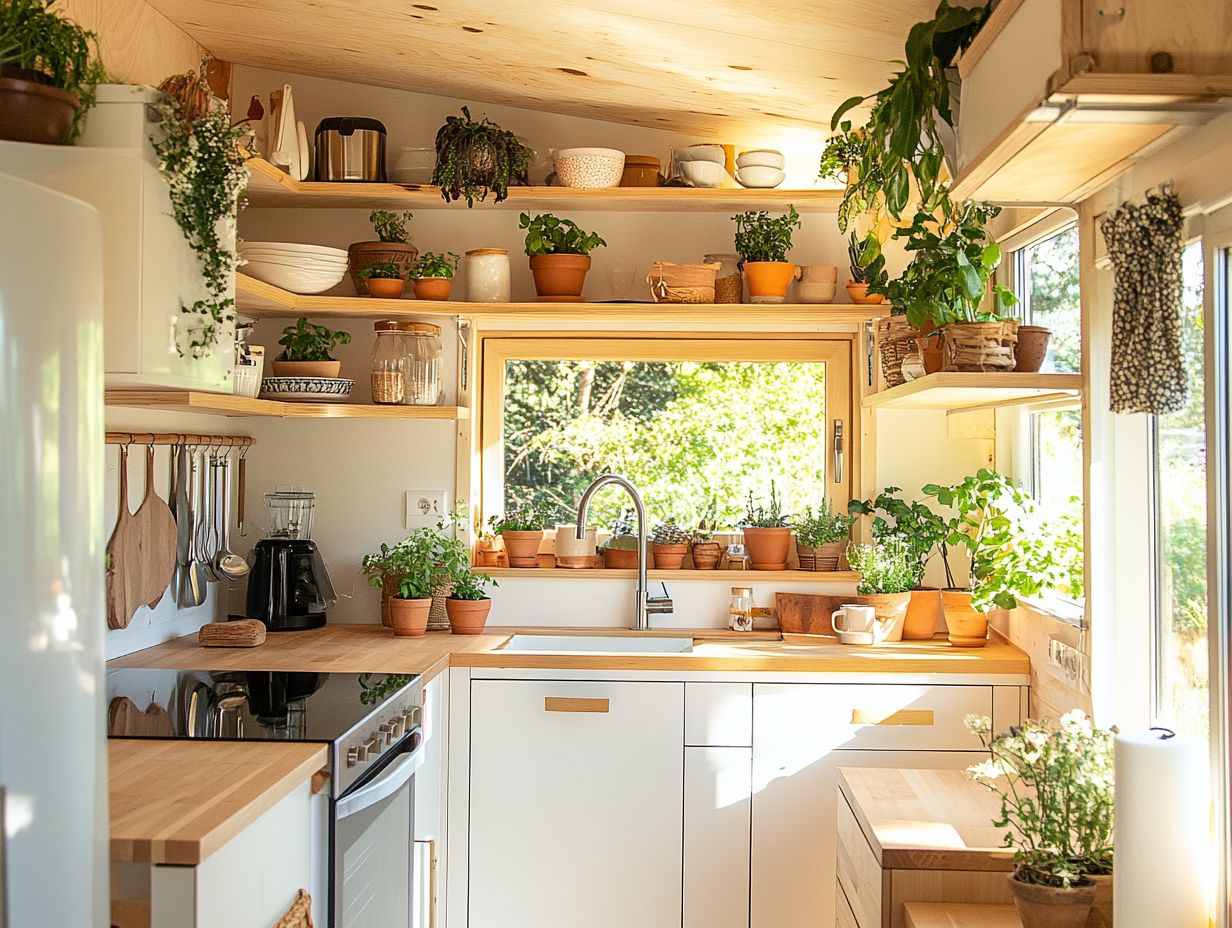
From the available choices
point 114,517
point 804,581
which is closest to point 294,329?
point 114,517

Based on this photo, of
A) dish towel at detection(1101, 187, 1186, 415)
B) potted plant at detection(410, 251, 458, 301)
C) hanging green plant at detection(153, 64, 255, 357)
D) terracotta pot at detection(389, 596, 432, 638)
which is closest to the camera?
dish towel at detection(1101, 187, 1186, 415)

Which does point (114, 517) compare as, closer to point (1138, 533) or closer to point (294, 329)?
point (294, 329)

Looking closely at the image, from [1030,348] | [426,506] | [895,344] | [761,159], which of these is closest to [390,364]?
[426,506]

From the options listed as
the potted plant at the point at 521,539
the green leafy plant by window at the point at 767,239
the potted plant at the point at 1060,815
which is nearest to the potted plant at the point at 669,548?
the potted plant at the point at 521,539

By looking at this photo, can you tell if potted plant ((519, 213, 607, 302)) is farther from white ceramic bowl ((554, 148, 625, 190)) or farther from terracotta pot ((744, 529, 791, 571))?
terracotta pot ((744, 529, 791, 571))

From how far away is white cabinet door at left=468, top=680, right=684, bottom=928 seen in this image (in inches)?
126

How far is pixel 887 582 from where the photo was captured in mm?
3453

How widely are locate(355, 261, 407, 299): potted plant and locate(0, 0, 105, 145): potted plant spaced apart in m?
1.30

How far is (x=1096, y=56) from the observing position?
5.27 ft

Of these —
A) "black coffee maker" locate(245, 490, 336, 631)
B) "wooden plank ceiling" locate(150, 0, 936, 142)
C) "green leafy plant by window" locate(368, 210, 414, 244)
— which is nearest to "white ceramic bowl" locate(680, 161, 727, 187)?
"wooden plank ceiling" locate(150, 0, 936, 142)

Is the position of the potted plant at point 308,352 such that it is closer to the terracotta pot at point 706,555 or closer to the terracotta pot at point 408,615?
the terracotta pot at point 408,615

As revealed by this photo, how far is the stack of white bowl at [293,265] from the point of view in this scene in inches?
129

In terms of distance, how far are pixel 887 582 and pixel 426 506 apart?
1.41 meters

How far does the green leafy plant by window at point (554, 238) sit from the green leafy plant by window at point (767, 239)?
0.43 m
